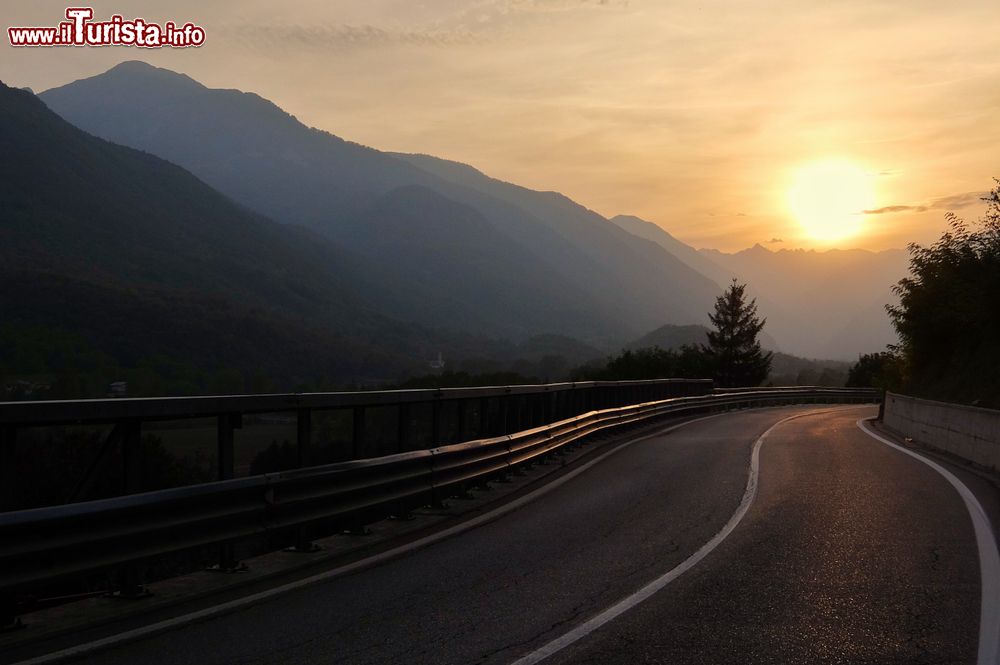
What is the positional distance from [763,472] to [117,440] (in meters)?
10.7

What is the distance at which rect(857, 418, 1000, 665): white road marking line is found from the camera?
19.0ft

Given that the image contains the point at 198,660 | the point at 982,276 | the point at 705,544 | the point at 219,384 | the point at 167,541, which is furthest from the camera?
the point at 219,384

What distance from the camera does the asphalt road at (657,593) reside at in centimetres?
572

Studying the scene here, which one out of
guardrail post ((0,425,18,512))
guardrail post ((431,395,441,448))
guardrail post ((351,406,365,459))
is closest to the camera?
guardrail post ((0,425,18,512))

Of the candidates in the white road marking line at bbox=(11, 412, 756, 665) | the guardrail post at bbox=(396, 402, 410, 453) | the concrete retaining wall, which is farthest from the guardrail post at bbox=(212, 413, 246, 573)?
the concrete retaining wall

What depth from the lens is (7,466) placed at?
19.7ft

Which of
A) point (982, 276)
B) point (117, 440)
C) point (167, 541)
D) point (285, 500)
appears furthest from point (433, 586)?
point (982, 276)

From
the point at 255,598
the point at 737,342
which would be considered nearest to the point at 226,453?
the point at 255,598

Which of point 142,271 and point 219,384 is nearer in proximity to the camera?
point 219,384

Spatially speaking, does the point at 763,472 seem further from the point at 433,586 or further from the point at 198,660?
the point at 198,660

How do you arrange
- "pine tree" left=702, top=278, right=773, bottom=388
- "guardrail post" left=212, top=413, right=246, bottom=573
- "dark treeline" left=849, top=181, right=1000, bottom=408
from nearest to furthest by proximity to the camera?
"guardrail post" left=212, top=413, right=246, bottom=573 → "dark treeline" left=849, top=181, right=1000, bottom=408 → "pine tree" left=702, top=278, right=773, bottom=388

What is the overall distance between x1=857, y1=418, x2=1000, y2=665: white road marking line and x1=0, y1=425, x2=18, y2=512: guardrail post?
5.81m

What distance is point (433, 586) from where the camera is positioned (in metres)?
7.41

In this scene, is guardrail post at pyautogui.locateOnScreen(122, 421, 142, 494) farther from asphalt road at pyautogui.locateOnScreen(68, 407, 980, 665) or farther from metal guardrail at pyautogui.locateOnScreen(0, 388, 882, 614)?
asphalt road at pyautogui.locateOnScreen(68, 407, 980, 665)
